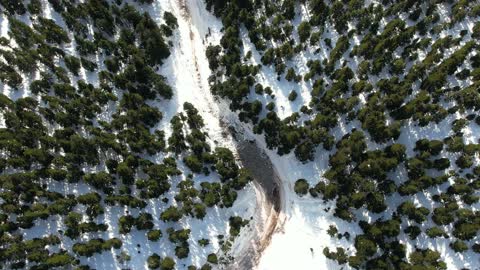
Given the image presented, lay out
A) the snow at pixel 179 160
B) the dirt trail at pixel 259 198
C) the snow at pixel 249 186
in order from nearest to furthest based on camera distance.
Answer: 1. the snow at pixel 179 160
2. the snow at pixel 249 186
3. the dirt trail at pixel 259 198

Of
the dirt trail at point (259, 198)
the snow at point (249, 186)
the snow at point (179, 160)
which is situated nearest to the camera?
the snow at point (179, 160)

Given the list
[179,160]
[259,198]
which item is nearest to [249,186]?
[259,198]

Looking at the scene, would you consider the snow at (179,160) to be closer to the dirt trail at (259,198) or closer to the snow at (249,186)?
the snow at (249,186)

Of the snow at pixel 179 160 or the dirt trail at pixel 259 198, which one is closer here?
the snow at pixel 179 160

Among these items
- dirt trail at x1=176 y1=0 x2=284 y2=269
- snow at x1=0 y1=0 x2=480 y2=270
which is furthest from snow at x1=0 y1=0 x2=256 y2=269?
dirt trail at x1=176 y1=0 x2=284 y2=269

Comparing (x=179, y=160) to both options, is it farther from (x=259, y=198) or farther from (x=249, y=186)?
(x=259, y=198)

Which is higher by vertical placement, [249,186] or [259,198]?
[249,186]

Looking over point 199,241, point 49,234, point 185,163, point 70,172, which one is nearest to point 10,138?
point 70,172

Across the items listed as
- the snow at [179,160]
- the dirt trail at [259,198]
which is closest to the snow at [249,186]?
the snow at [179,160]

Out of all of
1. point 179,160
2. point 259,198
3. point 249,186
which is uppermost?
point 179,160

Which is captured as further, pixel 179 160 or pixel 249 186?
pixel 249 186
